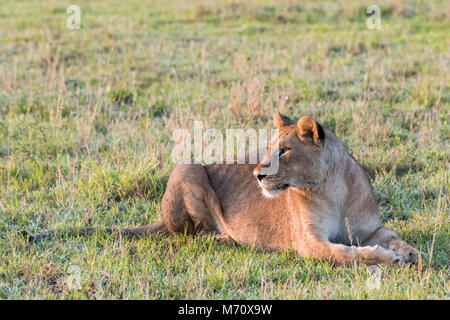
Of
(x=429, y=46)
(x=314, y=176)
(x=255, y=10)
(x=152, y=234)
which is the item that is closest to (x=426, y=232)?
(x=314, y=176)

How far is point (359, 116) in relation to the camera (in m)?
7.68

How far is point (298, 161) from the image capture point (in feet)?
14.9

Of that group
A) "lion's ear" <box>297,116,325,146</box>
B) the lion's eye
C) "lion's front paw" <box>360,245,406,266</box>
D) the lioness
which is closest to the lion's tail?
the lioness

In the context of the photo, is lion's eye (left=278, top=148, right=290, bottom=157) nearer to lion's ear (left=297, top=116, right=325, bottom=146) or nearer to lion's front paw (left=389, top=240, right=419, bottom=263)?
lion's ear (left=297, top=116, right=325, bottom=146)

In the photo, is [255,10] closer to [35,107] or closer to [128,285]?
[35,107]

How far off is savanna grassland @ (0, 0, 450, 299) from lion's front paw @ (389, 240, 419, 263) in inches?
2.8

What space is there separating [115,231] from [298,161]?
5.20 feet

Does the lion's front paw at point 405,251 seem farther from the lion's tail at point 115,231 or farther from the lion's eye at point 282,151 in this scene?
the lion's tail at point 115,231

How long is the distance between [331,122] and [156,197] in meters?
2.60

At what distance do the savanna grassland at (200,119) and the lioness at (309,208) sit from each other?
0.38 feet

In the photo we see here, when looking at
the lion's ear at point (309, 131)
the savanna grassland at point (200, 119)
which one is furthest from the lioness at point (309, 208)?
the savanna grassland at point (200, 119)

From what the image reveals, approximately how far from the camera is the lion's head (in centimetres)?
454

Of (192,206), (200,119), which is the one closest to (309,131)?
(192,206)

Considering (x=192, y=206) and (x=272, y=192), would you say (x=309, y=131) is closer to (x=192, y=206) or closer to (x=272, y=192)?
(x=272, y=192)
